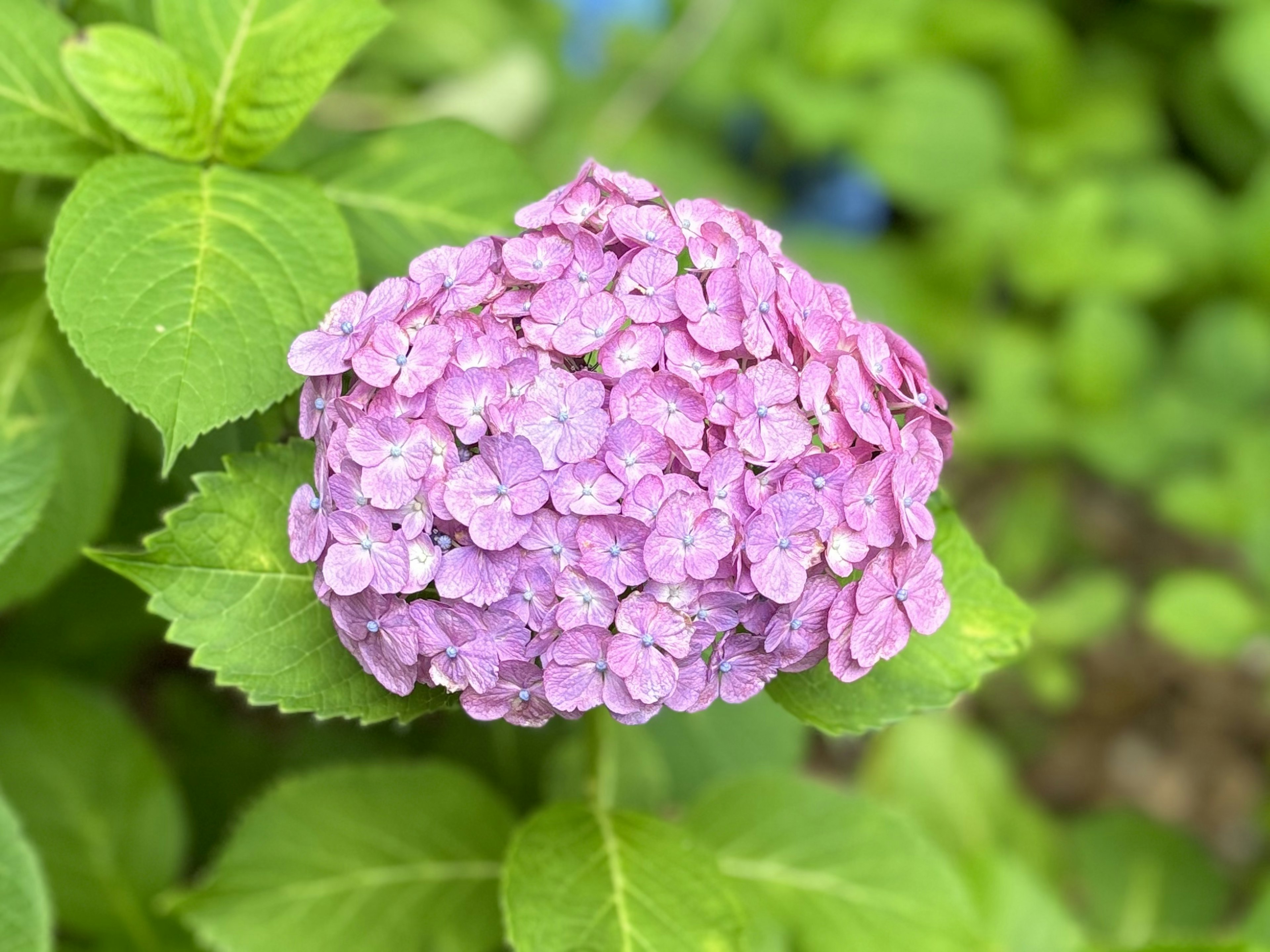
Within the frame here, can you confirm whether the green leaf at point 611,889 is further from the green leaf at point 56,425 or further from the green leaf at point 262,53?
the green leaf at point 262,53

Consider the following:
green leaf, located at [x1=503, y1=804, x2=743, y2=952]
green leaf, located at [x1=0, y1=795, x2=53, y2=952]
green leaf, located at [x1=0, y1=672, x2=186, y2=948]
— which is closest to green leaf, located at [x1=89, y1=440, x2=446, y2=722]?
green leaf, located at [x1=503, y1=804, x2=743, y2=952]

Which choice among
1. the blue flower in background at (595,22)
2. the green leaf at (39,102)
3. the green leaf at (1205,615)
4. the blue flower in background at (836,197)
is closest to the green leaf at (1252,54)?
the blue flower in background at (836,197)

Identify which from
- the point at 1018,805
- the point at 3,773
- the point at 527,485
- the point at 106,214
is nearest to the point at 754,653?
the point at 527,485

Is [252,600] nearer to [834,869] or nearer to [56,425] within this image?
[56,425]

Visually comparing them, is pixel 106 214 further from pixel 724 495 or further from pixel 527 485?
pixel 724 495

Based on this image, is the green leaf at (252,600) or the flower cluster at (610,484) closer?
the flower cluster at (610,484)

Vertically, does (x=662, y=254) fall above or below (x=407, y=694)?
above
